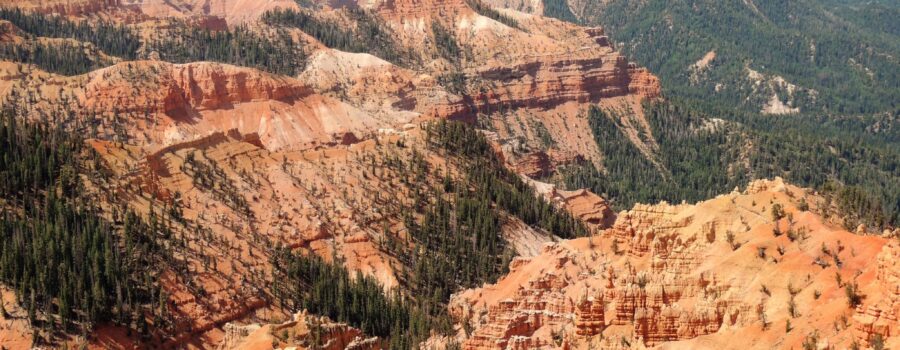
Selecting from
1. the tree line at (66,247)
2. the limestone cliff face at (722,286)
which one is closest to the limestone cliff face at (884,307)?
the limestone cliff face at (722,286)

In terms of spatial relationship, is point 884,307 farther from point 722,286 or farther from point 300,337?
point 300,337

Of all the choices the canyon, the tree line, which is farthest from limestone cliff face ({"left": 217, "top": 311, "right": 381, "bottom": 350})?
the tree line

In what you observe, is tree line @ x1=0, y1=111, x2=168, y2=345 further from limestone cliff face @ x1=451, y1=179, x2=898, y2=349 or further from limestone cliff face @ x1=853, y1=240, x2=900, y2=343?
limestone cliff face @ x1=853, y1=240, x2=900, y2=343

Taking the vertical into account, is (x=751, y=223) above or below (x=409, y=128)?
above

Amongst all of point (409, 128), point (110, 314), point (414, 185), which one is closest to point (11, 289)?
point (110, 314)

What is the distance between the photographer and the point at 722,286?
73.6 metres

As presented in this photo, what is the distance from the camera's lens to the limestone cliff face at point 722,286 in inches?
2662

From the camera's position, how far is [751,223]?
266ft

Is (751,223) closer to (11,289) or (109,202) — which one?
(11,289)

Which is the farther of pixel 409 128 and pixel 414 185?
pixel 409 128

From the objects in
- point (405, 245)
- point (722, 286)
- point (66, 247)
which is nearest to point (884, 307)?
point (722, 286)

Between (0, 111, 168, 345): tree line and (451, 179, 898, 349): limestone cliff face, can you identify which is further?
(0, 111, 168, 345): tree line

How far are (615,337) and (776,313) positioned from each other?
381 inches

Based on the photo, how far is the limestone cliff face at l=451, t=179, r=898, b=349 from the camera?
6762cm
